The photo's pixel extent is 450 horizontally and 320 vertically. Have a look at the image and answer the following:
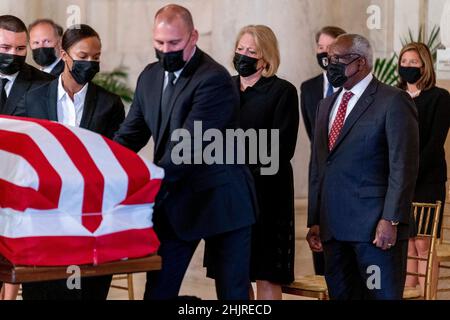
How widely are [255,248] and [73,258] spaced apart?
227cm

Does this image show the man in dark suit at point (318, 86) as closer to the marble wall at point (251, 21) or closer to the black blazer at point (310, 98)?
the black blazer at point (310, 98)

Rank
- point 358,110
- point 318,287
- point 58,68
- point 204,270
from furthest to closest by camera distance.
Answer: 1. point 204,270
2. point 58,68
3. point 318,287
4. point 358,110

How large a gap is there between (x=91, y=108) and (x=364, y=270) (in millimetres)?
1737

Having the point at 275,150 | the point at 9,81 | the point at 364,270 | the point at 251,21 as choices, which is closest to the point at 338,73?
the point at 275,150

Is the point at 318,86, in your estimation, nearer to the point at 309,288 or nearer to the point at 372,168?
the point at 309,288

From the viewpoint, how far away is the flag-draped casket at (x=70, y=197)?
15.5 feet

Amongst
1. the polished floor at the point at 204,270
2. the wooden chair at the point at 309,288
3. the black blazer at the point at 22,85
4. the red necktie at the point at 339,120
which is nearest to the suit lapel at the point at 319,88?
the polished floor at the point at 204,270

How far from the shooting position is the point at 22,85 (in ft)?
23.1

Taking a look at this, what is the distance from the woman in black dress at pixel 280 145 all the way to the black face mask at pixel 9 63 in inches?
51.4

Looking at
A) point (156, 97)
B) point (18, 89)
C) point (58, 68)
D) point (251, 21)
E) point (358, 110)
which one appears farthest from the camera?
point (251, 21)

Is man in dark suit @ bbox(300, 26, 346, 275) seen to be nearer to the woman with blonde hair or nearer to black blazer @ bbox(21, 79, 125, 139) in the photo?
the woman with blonde hair

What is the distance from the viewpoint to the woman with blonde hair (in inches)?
271

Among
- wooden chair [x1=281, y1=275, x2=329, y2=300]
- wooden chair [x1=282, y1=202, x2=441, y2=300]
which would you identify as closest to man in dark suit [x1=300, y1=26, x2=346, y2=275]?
wooden chair [x1=282, y1=202, x2=441, y2=300]
